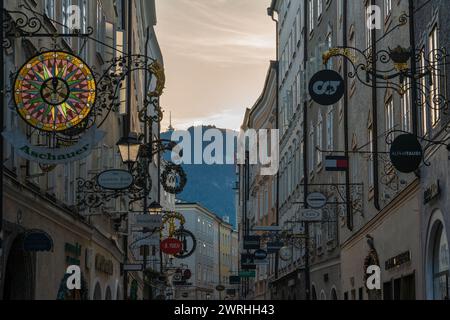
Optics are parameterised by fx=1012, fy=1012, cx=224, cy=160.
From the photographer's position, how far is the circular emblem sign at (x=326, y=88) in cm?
1870

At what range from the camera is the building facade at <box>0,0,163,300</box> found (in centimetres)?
1812

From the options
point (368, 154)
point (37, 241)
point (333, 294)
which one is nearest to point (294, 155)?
point (333, 294)

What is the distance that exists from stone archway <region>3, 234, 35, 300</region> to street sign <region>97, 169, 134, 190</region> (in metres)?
2.09

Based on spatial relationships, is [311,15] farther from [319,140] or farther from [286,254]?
[286,254]

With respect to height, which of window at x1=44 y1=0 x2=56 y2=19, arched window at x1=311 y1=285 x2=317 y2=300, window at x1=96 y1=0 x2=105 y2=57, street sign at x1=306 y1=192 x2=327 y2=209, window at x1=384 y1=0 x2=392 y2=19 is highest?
window at x1=96 y1=0 x2=105 y2=57

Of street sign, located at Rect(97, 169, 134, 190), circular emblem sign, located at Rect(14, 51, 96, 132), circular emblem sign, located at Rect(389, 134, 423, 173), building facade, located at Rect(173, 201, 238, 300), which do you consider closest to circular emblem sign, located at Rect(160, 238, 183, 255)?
street sign, located at Rect(97, 169, 134, 190)

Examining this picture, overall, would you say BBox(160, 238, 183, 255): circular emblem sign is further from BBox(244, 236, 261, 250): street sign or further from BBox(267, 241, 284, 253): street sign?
BBox(244, 236, 261, 250): street sign

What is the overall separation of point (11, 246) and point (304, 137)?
84.7ft

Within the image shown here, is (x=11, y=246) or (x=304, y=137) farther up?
(x=304, y=137)

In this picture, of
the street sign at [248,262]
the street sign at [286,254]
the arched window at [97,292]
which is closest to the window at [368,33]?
the arched window at [97,292]

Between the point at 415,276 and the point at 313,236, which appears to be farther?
the point at 313,236
